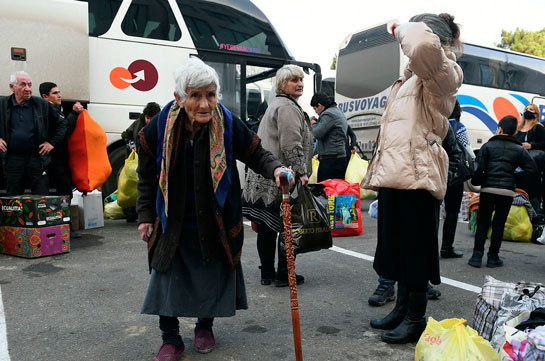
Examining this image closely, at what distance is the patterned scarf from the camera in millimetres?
2566

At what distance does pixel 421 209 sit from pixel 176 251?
143 cm

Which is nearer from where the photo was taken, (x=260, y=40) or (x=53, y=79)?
(x=53, y=79)

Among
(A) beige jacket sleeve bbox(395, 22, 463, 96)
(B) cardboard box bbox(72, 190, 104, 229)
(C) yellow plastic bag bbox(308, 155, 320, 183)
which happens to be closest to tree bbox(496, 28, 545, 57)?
(C) yellow plastic bag bbox(308, 155, 320, 183)

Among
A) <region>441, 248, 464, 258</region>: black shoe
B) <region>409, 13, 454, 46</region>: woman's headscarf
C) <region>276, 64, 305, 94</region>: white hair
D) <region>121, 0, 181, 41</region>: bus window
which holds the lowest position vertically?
<region>441, 248, 464, 258</region>: black shoe

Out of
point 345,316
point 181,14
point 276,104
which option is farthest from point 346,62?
point 345,316

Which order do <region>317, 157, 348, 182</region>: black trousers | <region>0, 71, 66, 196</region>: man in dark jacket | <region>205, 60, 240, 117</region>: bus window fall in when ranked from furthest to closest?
<region>205, 60, 240, 117</region>: bus window < <region>317, 157, 348, 182</region>: black trousers < <region>0, 71, 66, 196</region>: man in dark jacket

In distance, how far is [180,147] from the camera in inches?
103

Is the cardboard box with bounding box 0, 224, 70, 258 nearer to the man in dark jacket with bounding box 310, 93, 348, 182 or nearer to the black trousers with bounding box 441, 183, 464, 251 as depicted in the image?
the man in dark jacket with bounding box 310, 93, 348, 182

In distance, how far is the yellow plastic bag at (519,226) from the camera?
6.37 metres

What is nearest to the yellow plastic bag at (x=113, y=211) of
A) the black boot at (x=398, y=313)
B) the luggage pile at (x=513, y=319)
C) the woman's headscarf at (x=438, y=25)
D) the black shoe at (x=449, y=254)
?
the black shoe at (x=449, y=254)

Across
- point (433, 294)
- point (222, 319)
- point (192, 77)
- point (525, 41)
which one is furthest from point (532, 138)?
point (525, 41)

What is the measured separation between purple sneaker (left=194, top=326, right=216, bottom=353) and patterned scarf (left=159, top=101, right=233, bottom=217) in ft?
2.49

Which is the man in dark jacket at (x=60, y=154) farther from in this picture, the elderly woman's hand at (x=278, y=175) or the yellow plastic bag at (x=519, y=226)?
the yellow plastic bag at (x=519, y=226)

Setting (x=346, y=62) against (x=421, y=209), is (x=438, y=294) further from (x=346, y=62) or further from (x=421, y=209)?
(x=346, y=62)
